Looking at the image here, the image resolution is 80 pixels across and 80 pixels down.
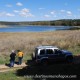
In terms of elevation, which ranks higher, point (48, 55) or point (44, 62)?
point (48, 55)

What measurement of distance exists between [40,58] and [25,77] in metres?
4.95

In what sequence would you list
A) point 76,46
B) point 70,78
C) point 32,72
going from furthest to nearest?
point 76,46
point 32,72
point 70,78

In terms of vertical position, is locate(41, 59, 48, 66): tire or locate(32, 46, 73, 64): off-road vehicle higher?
locate(32, 46, 73, 64): off-road vehicle

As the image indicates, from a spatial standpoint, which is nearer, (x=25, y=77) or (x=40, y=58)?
(x=25, y=77)

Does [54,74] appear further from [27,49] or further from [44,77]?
[27,49]

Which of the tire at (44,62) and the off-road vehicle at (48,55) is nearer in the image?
the off-road vehicle at (48,55)

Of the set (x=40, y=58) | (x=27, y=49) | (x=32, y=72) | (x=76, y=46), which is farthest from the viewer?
(x=76, y=46)

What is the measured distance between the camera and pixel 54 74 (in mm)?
16547

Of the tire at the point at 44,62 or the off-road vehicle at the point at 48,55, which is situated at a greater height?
the off-road vehicle at the point at 48,55

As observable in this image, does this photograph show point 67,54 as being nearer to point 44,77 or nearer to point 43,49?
point 43,49

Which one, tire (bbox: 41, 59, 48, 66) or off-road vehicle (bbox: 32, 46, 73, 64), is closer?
off-road vehicle (bbox: 32, 46, 73, 64)

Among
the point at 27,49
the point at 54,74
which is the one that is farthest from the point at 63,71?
the point at 27,49

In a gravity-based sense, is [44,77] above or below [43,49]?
below

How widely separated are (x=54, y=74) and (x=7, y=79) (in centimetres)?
310
